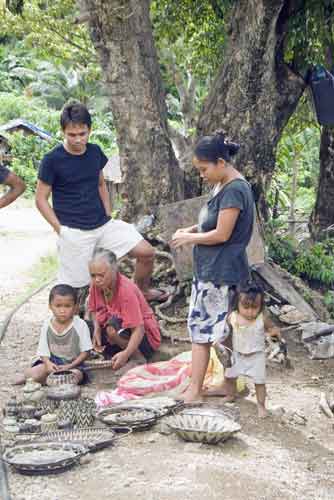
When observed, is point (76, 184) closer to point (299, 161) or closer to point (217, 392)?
point (217, 392)

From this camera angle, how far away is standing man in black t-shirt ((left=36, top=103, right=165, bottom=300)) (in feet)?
20.5

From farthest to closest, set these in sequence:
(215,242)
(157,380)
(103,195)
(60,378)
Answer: (103,195)
(157,380)
(60,378)
(215,242)

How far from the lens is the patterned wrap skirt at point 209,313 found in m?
5.24

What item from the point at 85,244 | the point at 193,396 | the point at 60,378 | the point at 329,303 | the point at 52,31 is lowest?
the point at 193,396

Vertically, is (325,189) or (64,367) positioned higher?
(325,189)

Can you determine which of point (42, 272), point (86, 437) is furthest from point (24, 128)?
point (86, 437)

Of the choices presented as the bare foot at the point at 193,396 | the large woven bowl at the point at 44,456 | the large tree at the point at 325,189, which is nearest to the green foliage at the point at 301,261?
the large tree at the point at 325,189

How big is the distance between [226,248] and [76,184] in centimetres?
170

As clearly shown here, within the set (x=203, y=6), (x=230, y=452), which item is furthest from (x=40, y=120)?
(x=230, y=452)

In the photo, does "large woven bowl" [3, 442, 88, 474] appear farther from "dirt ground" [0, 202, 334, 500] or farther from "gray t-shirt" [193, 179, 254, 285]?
"gray t-shirt" [193, 179, 254, 285]

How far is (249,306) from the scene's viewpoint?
5.22 meters

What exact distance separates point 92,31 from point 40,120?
2605cm

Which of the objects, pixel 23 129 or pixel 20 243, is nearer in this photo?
pixel 20 243

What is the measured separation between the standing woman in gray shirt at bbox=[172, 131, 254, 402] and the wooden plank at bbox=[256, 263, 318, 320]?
2573mm
